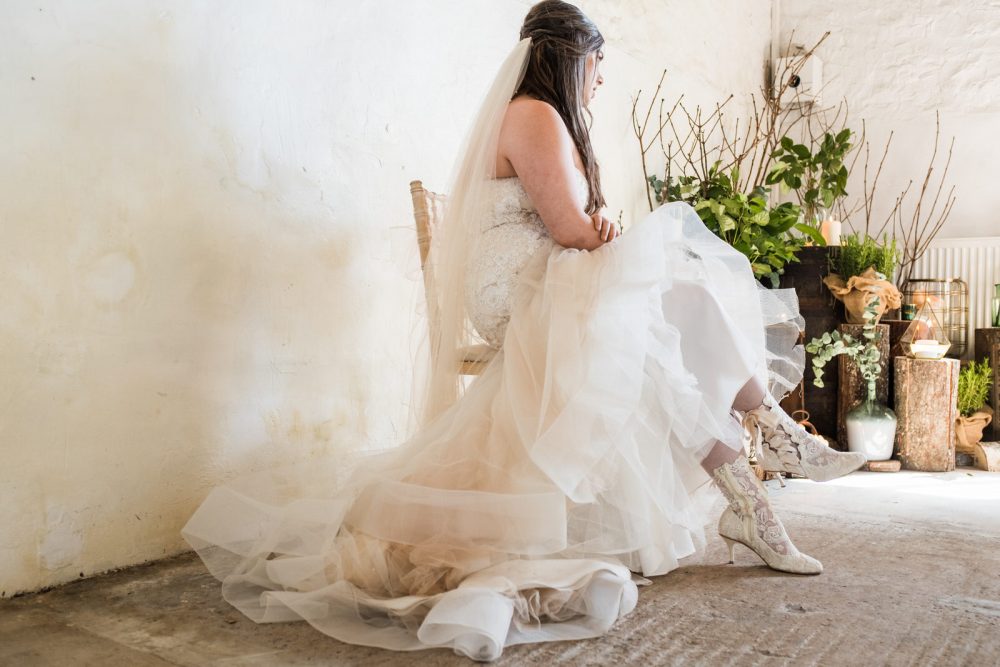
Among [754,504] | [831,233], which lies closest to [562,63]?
[754,504]

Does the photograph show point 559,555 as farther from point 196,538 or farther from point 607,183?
point 607,183

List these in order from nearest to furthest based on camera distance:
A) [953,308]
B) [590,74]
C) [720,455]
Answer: [720,455] < [590,74] < [953,308]

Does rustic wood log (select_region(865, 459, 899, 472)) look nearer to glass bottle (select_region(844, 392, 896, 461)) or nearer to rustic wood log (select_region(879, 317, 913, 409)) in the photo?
glass bottle (select_region(844, 392, 896, 461))

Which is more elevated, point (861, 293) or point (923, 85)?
point (923, 85)

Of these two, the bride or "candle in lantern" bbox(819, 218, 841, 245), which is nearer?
the bride

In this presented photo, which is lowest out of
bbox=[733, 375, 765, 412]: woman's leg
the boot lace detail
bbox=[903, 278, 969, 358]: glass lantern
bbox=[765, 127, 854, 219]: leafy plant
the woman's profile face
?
the boot lace detail

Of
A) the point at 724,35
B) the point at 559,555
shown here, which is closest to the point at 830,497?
the point at 559,555

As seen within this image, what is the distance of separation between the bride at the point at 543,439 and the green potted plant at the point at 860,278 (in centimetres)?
193

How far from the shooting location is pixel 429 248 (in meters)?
2.35

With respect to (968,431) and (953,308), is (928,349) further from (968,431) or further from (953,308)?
(953,308)

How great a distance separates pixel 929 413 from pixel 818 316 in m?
0.66

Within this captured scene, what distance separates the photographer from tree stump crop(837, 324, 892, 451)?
3.95 metres

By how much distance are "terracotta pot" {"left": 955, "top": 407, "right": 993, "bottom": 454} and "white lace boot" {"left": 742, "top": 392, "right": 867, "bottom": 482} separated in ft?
8.93

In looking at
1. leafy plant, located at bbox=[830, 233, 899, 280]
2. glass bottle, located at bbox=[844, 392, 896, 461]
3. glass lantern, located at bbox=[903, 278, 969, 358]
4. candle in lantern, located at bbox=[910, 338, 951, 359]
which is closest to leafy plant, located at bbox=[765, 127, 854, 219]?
glass lantern, located at bbox=[903, 278, 969, 358]
